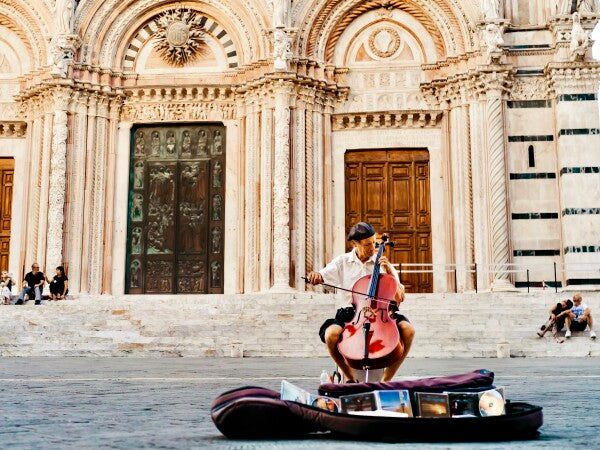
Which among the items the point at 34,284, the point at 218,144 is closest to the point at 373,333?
the point at 34,284

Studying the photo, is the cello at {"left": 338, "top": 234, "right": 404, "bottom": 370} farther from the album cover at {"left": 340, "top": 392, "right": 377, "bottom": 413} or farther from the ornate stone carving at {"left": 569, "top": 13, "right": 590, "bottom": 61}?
the ornate stone carving at {"left": 569, "top": 13, "right": 590, "bottom": 61}

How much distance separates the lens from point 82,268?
1920 centimetres

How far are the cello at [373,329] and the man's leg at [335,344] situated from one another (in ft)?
0.11

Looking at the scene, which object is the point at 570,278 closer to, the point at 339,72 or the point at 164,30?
the point at 339,72

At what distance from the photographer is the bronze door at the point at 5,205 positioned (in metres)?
20.1

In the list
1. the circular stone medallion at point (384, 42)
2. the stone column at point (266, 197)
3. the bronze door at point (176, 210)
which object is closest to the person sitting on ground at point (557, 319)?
the stone column at point (266, 197)

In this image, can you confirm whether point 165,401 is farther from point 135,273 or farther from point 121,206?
point 121,206

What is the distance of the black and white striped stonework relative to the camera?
20391 mm

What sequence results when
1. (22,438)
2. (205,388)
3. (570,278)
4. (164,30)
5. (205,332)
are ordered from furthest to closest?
(164,30) < (570,278) < (205,332) < (205,388) < (22,438)

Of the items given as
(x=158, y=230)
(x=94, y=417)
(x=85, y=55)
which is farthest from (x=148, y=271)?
(x=94, y=417)

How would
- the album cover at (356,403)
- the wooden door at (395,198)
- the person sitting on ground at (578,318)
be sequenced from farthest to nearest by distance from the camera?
the wooden door at (395,198)
the person sitting on ground at (578,318)
the album cover at (356,403)

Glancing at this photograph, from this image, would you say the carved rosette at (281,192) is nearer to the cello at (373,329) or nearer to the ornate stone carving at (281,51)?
the ornate stone carving at (281,51)

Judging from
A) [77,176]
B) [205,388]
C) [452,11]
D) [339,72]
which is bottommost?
[205,388]

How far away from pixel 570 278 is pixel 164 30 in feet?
38.3
